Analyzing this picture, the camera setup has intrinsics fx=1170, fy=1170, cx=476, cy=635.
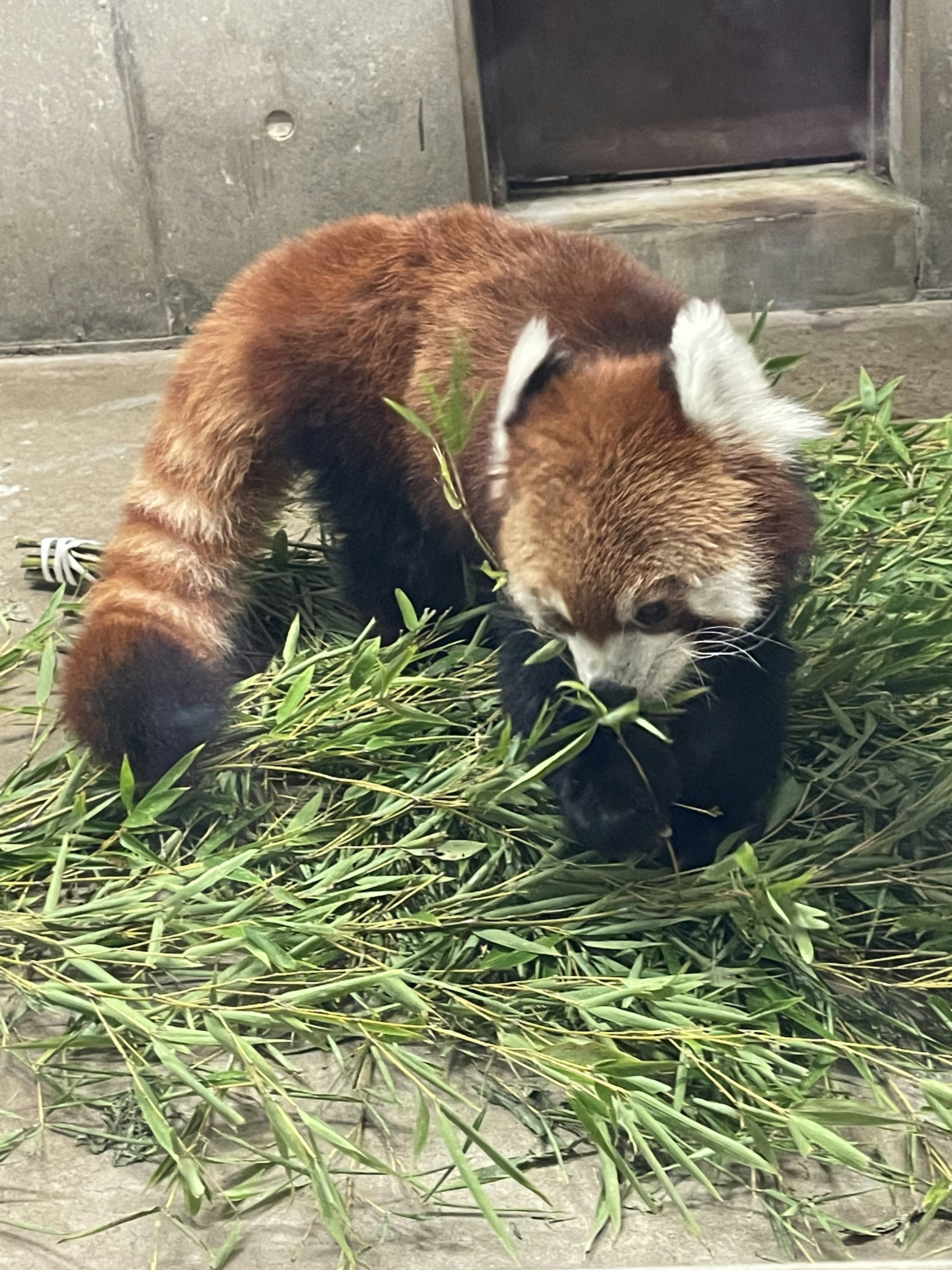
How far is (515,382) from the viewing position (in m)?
1.61

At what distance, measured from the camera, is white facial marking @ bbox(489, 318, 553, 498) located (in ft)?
5.23

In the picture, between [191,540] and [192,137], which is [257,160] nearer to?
[192,137]

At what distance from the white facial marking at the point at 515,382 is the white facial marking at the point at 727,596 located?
1.07 feet

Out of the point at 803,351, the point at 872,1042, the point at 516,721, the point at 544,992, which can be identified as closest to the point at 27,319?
the point at 803,351

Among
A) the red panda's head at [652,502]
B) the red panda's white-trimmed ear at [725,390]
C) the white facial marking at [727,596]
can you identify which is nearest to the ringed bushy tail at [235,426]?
the red panda's head at [652,502]

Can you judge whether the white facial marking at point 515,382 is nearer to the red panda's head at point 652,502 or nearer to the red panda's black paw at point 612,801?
the red panda's head at point 652,502

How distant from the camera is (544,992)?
1.48 meters

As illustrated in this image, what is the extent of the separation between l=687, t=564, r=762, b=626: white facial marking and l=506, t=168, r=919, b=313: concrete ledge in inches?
91.8

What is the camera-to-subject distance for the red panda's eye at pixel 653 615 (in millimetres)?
1518

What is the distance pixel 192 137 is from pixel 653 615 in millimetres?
2835

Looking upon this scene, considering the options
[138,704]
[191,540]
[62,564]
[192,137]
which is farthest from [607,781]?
[192,137]

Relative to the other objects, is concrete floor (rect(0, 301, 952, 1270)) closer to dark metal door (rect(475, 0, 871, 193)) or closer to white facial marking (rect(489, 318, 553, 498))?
white facial marking (rect(489, 318, 553, 498))

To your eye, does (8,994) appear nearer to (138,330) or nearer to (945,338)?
(138,330)

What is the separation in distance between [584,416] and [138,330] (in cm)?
273
